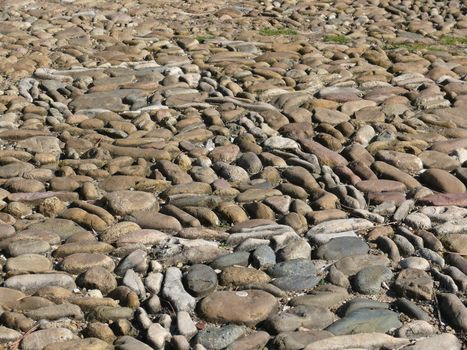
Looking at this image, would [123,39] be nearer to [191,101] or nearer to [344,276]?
[191,101]

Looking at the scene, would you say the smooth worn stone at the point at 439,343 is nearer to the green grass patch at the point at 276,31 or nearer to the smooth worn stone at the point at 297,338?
the smooth worn stone at the point at 297,338

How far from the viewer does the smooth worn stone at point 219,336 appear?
3.46 m

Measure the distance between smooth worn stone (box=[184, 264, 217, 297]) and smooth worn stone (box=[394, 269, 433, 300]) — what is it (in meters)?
0.88

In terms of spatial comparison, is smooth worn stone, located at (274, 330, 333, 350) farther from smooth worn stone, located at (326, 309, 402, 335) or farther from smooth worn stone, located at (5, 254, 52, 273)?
smooth worn stone, located at (5, 254, 52, 273)

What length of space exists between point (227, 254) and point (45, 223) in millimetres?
1078

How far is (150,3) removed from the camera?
9.90 m

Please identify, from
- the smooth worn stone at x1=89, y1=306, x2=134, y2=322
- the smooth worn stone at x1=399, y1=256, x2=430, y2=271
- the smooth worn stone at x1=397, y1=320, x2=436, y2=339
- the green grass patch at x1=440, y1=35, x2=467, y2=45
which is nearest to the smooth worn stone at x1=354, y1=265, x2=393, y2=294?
the smooth worn stone at x1=399, y1=256, x2=430, y2=271

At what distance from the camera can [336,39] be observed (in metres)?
8.55

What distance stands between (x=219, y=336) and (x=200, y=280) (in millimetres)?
466

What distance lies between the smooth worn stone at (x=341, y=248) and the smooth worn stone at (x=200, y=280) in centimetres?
62

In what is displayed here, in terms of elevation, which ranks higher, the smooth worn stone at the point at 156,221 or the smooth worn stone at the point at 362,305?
the smooth worn stone at the point at 362,305

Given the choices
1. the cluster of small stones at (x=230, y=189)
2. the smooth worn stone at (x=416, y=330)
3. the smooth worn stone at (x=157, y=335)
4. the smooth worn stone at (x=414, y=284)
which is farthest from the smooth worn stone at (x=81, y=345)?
the smooth worn stone at (x=414, y=284)

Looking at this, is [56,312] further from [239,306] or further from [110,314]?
[239,306]

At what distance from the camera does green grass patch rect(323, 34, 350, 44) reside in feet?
27.8
